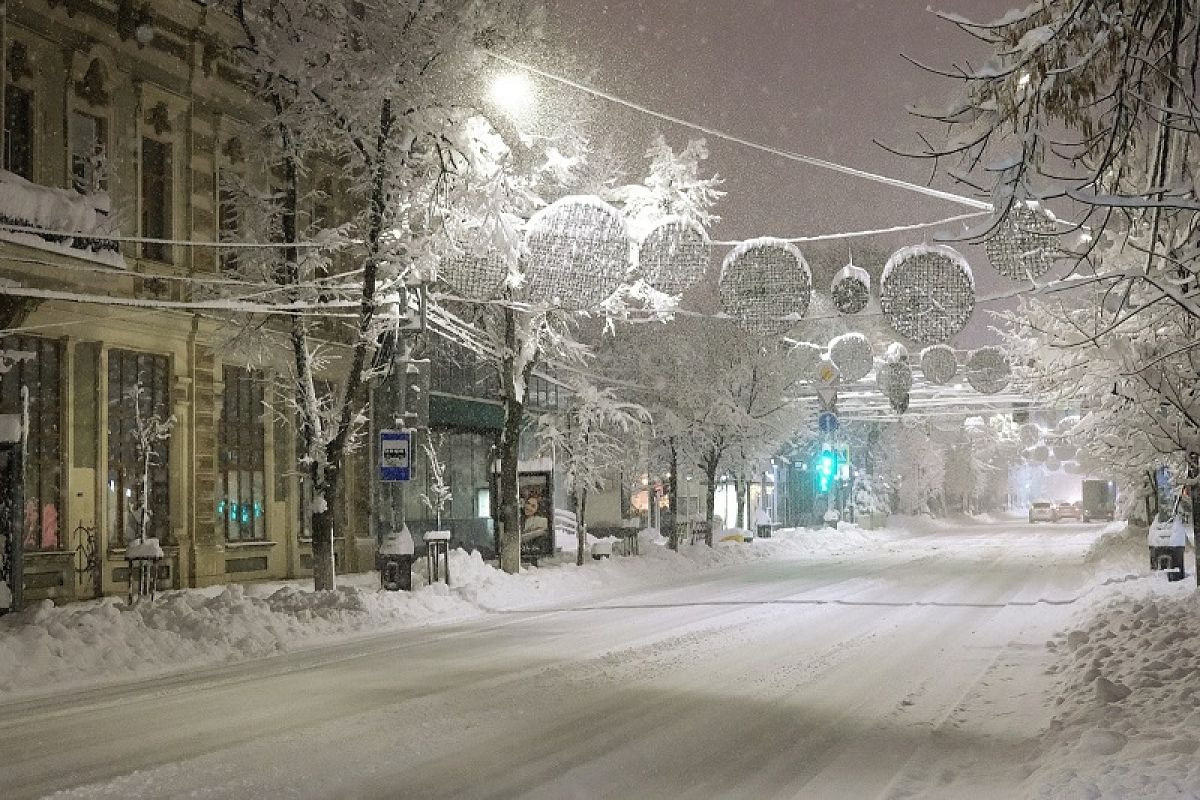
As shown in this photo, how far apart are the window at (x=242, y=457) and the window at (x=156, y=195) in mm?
3313

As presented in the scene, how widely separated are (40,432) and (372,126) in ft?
28.8

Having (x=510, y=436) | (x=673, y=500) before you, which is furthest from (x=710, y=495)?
(x=510, y=436)

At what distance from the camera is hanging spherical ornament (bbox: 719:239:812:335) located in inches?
489

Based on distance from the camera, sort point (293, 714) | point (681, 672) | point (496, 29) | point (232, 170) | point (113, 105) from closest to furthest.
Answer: point (293, 714) < point (681, 672) < point (496, 29) < point (113, 105) < point (232, 170)

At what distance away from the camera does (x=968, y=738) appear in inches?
368

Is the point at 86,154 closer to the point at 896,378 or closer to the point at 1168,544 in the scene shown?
the point at 896,378

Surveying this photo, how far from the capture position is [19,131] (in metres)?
21.3

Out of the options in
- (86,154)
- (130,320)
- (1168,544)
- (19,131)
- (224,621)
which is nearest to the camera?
(224,621)

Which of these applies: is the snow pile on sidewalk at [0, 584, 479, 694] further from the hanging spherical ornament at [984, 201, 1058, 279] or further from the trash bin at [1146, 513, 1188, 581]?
the trash bin at [1146, 513, 1188, 581]

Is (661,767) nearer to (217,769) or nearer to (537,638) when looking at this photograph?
(217,769)

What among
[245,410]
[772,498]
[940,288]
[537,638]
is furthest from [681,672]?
[772,498]

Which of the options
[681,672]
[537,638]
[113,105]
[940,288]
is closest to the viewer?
[940,288]

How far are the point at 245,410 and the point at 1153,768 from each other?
23.4 m

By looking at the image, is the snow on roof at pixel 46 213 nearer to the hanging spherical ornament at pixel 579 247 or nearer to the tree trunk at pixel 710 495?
the hanging spherical ornament at pixel 579 247
